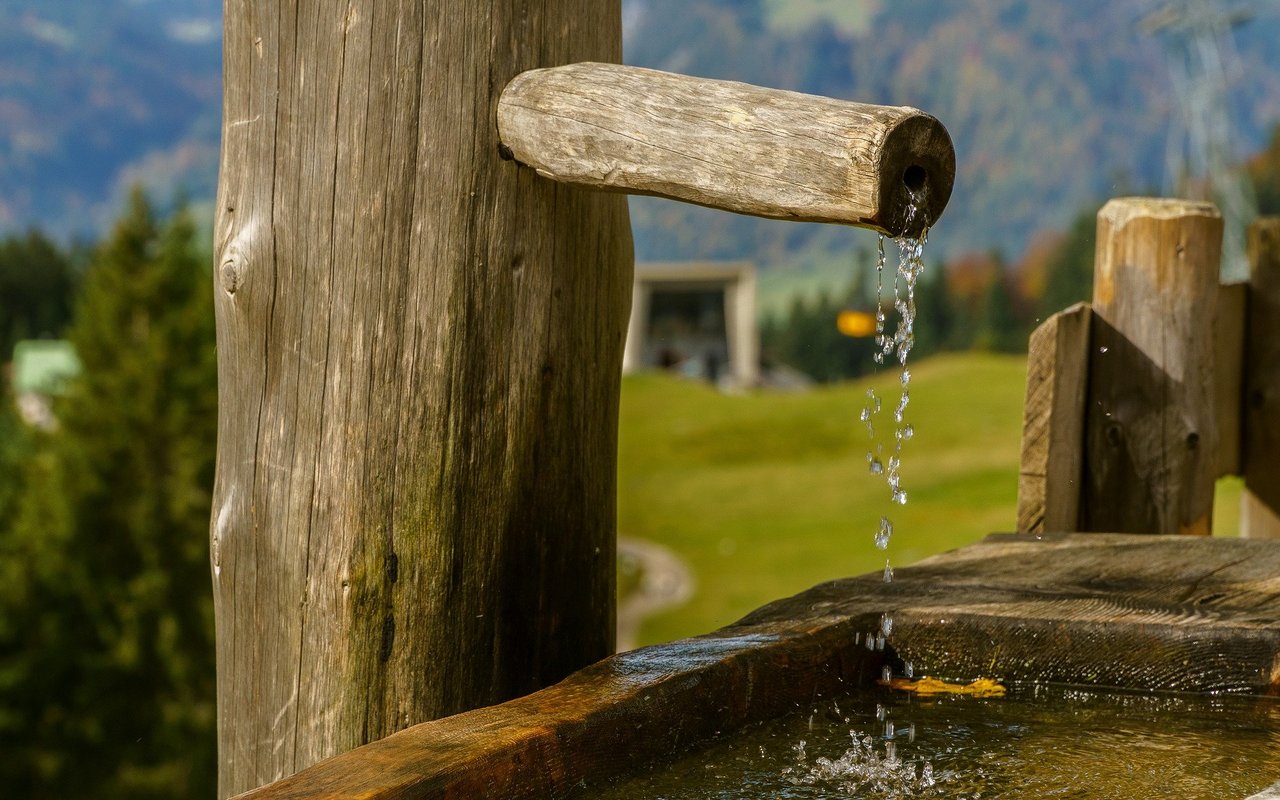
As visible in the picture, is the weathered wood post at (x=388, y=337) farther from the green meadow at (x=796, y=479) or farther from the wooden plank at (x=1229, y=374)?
the green meadow at (x=796, y=479)

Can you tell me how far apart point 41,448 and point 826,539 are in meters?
15.9

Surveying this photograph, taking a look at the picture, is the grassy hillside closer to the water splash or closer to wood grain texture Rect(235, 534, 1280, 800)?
wood grain texture Rect(235, 534, 1280, 800)

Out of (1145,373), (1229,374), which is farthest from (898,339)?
(1229,374)

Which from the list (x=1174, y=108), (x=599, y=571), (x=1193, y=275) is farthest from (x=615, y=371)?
(x=1174, y=108)

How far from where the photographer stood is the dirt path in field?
23891mm

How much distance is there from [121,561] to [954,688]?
2484 cm

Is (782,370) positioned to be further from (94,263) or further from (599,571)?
(599,571)

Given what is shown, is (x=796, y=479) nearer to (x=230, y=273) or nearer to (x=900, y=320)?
(x=900, y=320)

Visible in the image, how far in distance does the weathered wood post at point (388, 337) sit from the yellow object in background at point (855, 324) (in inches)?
2136

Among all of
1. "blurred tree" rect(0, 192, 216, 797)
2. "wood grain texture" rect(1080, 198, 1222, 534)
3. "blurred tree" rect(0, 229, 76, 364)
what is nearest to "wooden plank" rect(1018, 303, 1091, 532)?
"wood grain texture" rect(1080, 198, 1222, 534)

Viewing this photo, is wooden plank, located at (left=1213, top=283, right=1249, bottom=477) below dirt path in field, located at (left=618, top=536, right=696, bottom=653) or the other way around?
the other way around

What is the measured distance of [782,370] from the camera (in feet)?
233

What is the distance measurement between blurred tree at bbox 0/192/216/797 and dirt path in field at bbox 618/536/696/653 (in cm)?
733

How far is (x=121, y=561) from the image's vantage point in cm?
2536
